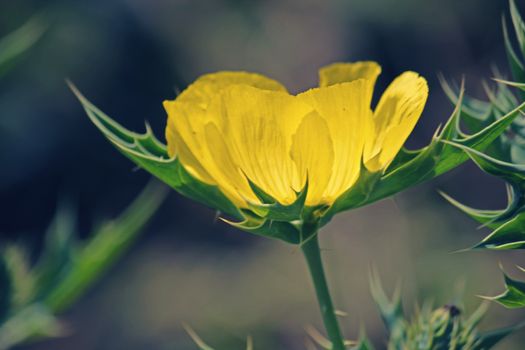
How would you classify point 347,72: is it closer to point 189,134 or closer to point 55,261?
point 189,134

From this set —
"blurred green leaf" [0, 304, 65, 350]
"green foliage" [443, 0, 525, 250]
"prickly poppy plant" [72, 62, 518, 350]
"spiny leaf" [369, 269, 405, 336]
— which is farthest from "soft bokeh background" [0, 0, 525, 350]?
"prickly poppy plant" [72, 62, 518, 350]

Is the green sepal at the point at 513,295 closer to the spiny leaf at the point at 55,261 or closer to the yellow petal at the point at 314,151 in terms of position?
the yellow petal at the point at 314,151

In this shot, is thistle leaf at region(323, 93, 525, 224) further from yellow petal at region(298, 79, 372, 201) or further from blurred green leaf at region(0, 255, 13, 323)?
blurred green leaf at region(0, 255, 13, 323)

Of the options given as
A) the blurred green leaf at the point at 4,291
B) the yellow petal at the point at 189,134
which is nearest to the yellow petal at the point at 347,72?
the yellow petal at the point at 189,134

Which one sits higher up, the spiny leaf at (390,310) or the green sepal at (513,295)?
the green sepal at (513,295)

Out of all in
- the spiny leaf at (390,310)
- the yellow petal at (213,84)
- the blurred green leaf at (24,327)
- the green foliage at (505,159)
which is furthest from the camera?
the blurred green leaf at (24,327)

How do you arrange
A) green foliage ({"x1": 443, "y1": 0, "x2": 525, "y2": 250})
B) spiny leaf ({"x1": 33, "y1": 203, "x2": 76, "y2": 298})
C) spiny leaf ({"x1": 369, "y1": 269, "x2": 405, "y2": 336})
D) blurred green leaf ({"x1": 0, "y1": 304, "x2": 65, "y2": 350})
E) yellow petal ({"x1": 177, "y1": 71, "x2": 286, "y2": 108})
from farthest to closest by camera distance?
1. spiny leaf ({"x1": 33, "y1": 203, "x2": 76, "y2": 298})
2. blurred green leaf ({"x1": 0, "y1": 304, "x2": 65, "y2": 350})
3. spiny leaf ({"x1": 369, "y1": 269, "x2": 405, "y2": 336})
4. yellow petal ({"x1": 177, "y1": 71, "x2": 286, "y2": 108})
5. green foliage ({"x1": 443, "y1": 0, "x2": 525, "y2": 250})
